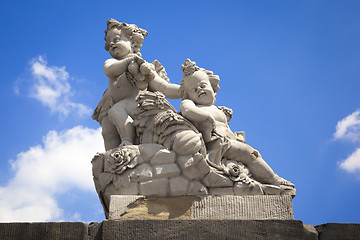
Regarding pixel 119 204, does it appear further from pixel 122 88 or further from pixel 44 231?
pixel 122 88

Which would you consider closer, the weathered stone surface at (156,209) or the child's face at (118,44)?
the weathered stone surface at (156,209)

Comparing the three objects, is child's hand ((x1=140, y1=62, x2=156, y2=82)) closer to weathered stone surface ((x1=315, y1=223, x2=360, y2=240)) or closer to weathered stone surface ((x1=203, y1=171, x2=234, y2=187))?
weathered stone surface ((x1=203, y1=171, x2=234, y2=187))

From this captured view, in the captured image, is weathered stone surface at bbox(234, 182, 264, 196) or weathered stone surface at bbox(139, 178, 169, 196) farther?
weathered stone surface at bbox(234, 182, 264, 196)

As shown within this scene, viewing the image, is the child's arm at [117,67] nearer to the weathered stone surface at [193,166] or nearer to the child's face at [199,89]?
the child's face at [199,89]

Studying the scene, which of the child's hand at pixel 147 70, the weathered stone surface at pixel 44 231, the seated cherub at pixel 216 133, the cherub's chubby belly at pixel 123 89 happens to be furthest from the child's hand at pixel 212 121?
the weathered stone surface at pixel 44 231

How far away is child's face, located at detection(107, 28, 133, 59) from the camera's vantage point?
6.79 meters

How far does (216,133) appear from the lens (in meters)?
5.69

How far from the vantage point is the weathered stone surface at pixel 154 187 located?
5050mm

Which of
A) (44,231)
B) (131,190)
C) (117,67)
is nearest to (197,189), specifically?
(131,190)

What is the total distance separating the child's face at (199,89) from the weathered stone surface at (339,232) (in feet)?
7.35

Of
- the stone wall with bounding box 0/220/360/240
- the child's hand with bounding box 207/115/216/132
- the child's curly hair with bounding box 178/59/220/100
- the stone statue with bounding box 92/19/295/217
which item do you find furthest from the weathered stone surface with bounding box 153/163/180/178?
the child's curly hair with bounding box 178/59/220/100

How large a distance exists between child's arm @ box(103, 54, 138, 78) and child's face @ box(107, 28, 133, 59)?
15.3 inches

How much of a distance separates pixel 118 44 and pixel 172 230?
3.29 metres

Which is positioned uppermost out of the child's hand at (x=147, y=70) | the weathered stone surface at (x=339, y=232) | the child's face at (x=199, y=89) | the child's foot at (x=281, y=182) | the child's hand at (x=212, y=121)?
the child's hand at (x=147, y=70)
